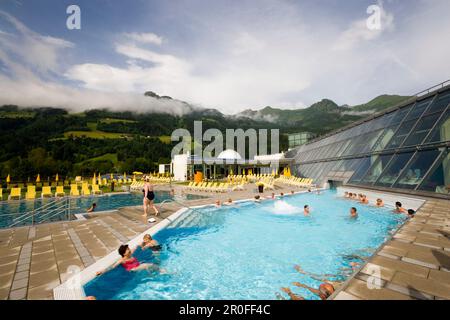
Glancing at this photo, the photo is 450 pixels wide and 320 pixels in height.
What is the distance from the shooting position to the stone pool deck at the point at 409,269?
3.13 m

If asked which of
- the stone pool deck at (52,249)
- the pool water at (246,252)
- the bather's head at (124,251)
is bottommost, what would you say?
the pool water at (246,252)

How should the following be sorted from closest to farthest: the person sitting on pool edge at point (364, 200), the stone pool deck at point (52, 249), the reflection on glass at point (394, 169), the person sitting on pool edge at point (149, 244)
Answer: the stone pool deck at point (52, 249) < the person sitting on pool edge at point (149, 244) < the reflection on glass at point (394, 169) < the person sitting on pool edge at point (364, 200)

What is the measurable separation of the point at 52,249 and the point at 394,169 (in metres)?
17.3

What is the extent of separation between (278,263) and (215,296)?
264cm

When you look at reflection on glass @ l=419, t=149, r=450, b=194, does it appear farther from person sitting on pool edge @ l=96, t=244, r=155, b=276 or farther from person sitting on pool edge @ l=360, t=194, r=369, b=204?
person sitting on pool edge @ l=96, t=244, r=155, b=276

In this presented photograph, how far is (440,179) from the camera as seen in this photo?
34.4 feet

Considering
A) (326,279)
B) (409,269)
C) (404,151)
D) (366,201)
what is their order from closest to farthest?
(409,269)
(326,279)
(404,151)
(366,201)

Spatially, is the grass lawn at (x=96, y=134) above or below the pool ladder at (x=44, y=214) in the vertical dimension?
above

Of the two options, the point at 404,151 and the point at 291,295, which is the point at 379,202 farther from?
the point at 291,295

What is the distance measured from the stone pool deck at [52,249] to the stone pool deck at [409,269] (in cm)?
519

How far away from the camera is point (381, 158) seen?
15703mm

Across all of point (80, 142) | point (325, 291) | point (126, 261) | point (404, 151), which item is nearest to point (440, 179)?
point (404, 151)

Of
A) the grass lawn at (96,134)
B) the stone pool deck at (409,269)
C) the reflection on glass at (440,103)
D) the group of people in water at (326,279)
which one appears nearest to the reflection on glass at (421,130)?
the reflection on glass at (440,103)

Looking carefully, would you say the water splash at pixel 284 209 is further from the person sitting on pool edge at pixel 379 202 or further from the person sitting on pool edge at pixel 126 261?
the person sitting on pool edge at pixel 126 261
